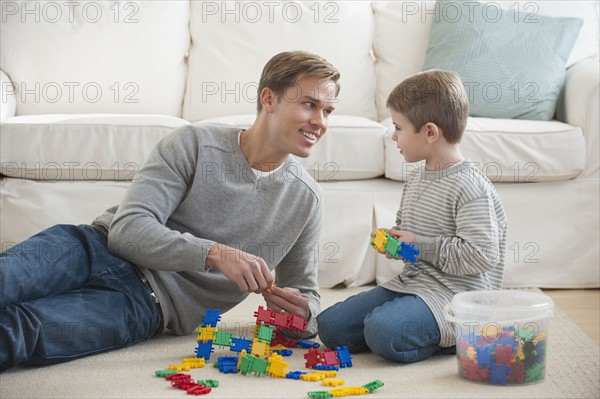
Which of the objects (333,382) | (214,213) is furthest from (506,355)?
(214,213)

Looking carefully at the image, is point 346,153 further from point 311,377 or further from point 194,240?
point 311,377

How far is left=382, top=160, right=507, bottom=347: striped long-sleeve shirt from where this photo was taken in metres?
1.82

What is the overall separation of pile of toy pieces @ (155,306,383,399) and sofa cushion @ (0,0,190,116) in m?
1.34

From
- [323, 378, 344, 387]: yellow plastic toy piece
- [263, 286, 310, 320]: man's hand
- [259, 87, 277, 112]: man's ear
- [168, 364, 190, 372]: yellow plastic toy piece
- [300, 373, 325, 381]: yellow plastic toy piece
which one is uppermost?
[259, 87, 277, 112]: man's ear

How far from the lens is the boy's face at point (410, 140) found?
6.35ft

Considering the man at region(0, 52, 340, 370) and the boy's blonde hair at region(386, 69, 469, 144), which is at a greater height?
the boy's blonde hair at region(386, 69, 469, 144)

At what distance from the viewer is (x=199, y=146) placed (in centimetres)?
195

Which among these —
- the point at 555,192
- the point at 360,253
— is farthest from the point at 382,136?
the point at 555,192

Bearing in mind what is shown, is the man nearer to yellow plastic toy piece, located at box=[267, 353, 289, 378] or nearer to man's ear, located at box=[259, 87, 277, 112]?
man's ear, located at box=[259, 87, 277, 112]

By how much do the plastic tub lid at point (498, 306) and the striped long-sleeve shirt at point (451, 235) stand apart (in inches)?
3.1

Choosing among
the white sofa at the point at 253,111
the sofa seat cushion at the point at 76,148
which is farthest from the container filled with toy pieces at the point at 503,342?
the sofa seat cushion at the point at 76,148

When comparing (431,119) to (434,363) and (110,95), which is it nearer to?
(434,363)

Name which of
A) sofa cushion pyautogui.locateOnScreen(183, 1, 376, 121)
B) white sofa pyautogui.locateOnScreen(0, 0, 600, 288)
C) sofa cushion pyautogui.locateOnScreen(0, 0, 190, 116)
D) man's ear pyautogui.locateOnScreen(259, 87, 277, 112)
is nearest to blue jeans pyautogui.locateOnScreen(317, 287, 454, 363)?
man's ear pyautogui.locateOnScreen(259, 87, 277, 112)

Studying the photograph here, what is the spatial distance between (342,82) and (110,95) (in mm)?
794
